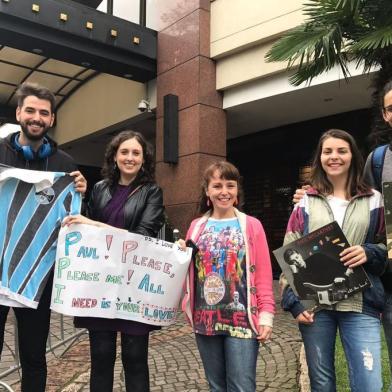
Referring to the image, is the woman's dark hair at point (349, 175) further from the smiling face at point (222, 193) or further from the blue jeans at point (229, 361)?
the blue jeans at point (229, 361)

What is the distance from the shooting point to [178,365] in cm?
489

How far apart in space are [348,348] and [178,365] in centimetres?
270

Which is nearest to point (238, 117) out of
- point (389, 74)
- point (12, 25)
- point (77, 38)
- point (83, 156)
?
point (77, 38)

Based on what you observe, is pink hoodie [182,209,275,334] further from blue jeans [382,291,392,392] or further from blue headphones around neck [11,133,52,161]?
blue headphones around neck [11,133,52,161]

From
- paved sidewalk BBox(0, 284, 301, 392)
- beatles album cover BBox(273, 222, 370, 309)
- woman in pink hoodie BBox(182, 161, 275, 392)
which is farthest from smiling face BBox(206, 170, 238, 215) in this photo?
paved sidewalk BBox(0, 284, 301, 392)

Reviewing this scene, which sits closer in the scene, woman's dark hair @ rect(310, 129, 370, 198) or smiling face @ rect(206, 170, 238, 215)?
woman's dark hair @ rect(310, 129, 370, 198)

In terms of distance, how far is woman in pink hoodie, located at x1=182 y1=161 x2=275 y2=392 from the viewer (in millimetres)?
2686

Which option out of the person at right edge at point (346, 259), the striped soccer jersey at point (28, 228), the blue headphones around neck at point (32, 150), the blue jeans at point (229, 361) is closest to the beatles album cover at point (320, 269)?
the person at right edge at point (346, 259)

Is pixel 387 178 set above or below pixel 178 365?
above

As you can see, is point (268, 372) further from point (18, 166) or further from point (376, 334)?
point (18, 166)

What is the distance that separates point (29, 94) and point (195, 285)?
1.64 m

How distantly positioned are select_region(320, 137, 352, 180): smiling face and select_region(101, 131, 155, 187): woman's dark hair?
1149 millimetres

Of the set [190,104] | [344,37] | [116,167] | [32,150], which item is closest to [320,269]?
[116,167]

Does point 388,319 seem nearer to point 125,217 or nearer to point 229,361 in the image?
point 229,361
